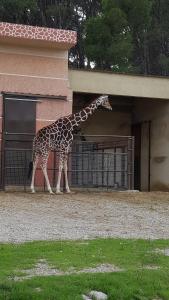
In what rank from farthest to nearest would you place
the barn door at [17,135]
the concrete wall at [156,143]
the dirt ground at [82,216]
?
the concrete wall at [156,143] → the barn door at [17,135] → the dirt ground at [82,216]

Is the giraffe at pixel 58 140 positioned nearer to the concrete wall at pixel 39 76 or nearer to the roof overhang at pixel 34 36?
the concrete wall at pixel 39 76

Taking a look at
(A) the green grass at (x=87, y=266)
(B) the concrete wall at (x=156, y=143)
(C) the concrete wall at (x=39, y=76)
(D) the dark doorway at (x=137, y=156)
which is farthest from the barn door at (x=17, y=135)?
(A) the green grass at (x=87, y=266)

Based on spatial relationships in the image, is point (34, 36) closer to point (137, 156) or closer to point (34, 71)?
point (34, 71)

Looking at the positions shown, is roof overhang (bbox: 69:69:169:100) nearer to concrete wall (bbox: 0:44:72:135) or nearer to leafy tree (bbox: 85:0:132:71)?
concrete wall (bbox: 0:44:72:135)

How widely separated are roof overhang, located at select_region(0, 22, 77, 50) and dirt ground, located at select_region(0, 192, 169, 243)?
15.9 ft

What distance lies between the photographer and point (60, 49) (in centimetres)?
1806

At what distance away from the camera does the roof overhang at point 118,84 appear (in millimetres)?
18984

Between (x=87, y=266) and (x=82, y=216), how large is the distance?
4310mm

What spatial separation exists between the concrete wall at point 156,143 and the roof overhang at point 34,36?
5336mm

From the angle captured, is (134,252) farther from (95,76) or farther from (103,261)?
(95,76)

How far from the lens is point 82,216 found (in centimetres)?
1118

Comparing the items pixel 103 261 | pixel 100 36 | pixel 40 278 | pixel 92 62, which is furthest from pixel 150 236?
pixel 92 62

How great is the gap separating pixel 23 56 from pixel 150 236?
9.88 metres

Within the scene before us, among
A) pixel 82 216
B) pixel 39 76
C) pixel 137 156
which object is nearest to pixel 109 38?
pixel 137 156
